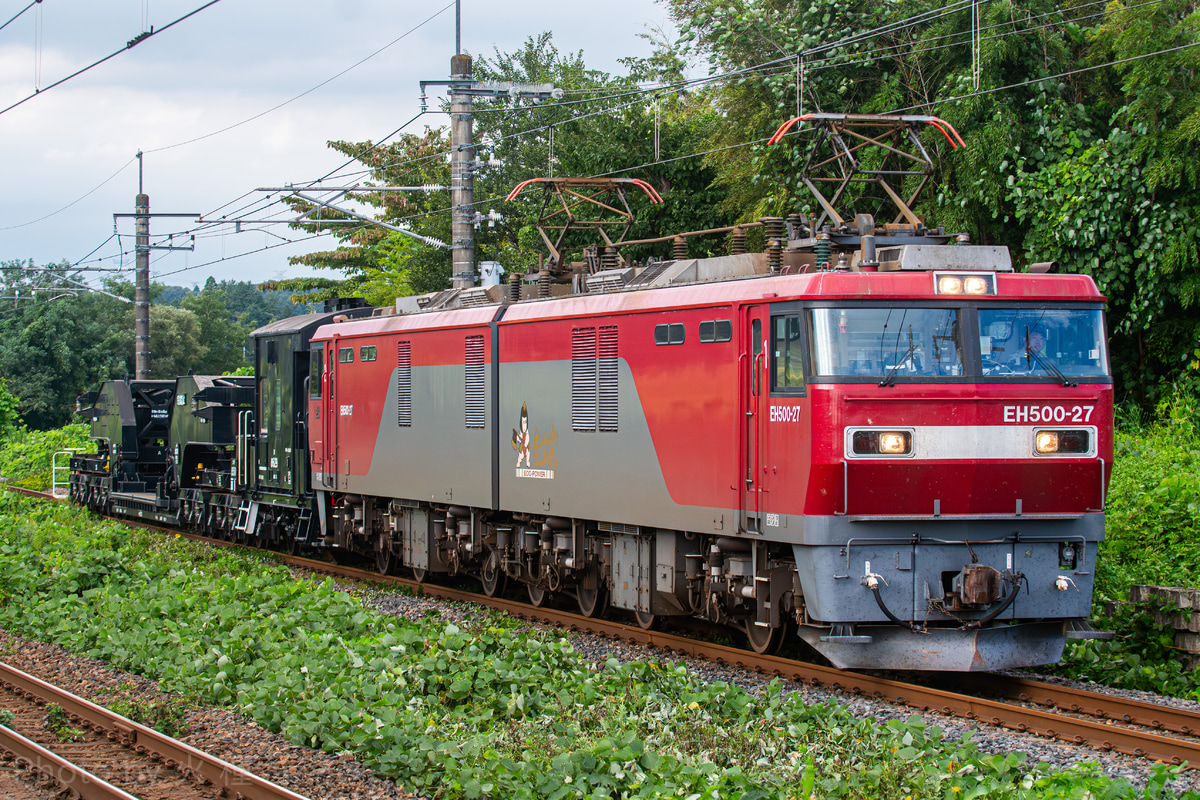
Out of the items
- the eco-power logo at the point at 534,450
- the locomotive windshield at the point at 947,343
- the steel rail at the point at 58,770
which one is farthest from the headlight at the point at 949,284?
the steel rail at the point at 58,770

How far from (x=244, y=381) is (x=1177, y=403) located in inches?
643

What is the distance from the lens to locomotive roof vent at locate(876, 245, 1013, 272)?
987 cm

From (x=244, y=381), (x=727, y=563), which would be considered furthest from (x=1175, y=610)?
(x=244, y=381)

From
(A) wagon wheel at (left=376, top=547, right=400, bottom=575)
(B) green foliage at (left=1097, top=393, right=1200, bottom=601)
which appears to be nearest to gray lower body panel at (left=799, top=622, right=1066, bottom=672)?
(B) green foliage at (left=1097, top=393, right=1200, bottom=601)

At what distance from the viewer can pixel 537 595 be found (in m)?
14.6

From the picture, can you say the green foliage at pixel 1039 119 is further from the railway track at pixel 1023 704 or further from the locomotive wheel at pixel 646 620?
the railway track at pixel 1023 704

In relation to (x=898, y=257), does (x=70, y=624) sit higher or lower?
lower

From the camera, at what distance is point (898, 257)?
996 centimetres

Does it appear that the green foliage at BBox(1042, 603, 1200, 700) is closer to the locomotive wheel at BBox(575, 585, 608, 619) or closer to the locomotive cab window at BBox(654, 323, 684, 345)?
the locomotive cab window at BBox(654, 323, 684, 345)

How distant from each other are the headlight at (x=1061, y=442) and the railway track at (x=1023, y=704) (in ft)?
5.88

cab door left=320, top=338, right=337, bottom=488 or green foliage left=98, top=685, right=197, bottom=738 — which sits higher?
cab door left=320, top=338, right=337, bottom=488

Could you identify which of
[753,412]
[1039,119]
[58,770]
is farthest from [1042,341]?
[1039,119]

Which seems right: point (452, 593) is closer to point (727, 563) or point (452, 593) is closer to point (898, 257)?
point (727, 563)

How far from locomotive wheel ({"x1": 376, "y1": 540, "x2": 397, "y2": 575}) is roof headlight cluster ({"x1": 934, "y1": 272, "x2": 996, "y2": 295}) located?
10.3 metres
